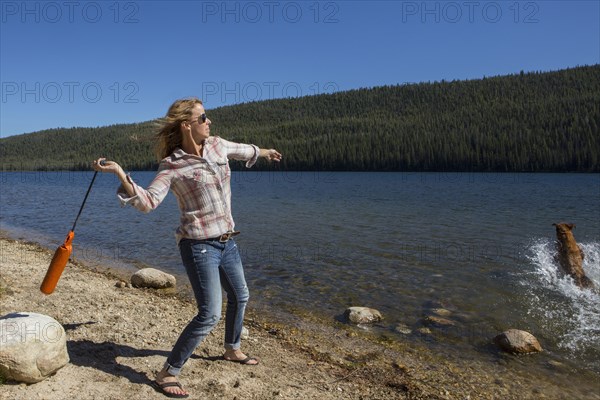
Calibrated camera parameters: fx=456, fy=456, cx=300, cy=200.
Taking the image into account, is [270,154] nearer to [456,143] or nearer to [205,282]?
[205,282]

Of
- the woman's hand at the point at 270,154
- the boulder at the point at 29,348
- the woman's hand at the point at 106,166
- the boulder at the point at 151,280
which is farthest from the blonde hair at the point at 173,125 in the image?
the boulder at the point at 151,280

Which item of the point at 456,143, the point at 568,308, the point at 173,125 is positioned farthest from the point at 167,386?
the point at 456,143

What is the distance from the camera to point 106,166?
3643 millimetres

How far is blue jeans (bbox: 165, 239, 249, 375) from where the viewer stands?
4.14m

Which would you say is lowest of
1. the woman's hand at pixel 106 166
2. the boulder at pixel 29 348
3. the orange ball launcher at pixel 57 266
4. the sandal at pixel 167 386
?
the sandal at pixel 167 386

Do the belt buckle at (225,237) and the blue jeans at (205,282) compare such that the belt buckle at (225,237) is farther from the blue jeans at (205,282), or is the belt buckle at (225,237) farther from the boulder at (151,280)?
the boulder at (151,280)

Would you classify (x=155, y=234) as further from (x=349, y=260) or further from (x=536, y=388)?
(x=536, y=388)

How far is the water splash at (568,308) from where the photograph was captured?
713 cm

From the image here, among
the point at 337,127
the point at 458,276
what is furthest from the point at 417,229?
the point at 337,127

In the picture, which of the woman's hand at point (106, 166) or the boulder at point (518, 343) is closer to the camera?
the woman's hand at point (106, 166)

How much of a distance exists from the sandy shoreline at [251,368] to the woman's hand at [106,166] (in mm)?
2155

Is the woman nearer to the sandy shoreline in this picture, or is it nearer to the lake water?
the sandy shoreline

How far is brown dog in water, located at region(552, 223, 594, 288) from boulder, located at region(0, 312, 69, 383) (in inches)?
418

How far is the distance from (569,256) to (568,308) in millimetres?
2492
